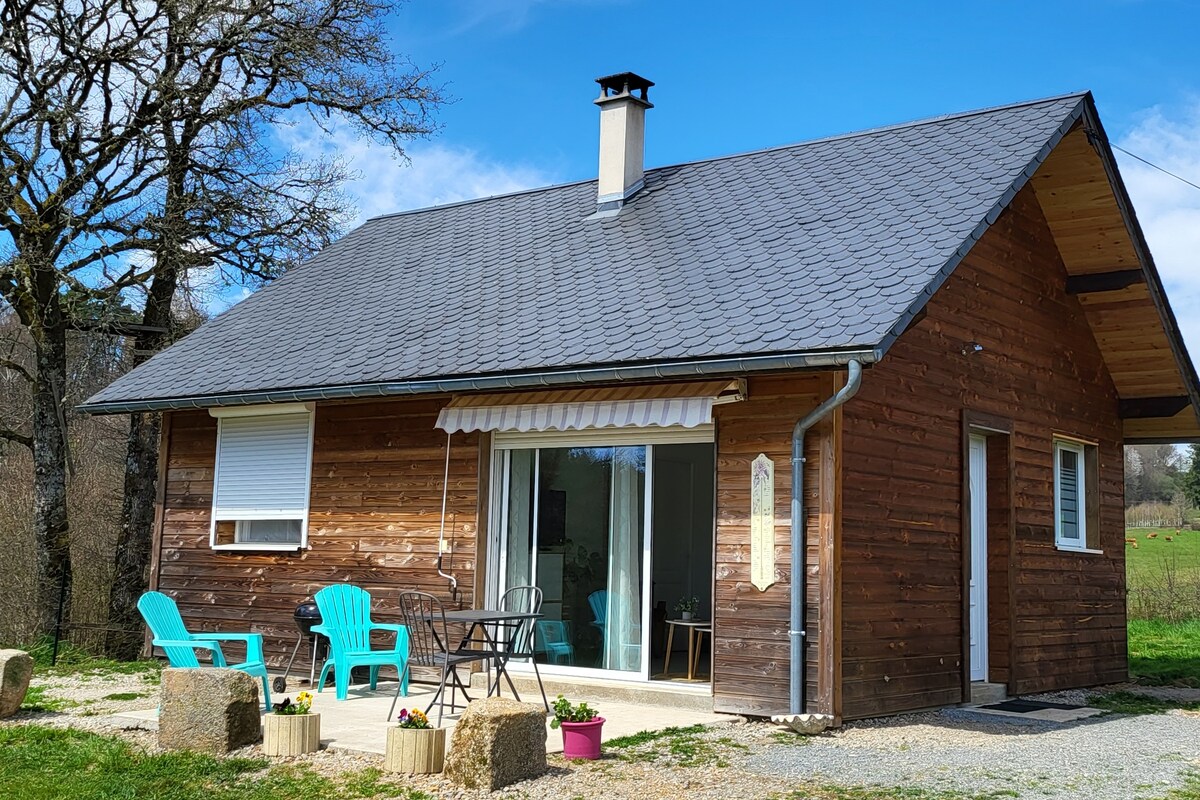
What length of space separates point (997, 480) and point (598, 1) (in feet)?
30.8

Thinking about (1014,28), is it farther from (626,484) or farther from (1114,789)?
(1114,789)

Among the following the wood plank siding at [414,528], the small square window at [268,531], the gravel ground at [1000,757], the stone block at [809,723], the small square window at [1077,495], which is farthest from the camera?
the small square window at [1077,495]

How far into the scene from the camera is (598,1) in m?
16.8

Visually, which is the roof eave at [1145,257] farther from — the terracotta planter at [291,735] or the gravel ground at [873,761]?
the terracotta planter at [291,735]

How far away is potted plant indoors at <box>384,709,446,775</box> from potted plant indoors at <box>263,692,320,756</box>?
0.68 m

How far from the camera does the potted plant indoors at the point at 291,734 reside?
7.13 m

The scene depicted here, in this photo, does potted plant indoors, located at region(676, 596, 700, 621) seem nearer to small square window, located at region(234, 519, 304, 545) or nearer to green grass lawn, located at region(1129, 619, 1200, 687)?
small square window, located at region(234, 519, 304, 545)

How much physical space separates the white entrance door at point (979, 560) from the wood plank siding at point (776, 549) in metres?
2.86

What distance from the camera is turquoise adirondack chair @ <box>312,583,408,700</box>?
9.24 meters

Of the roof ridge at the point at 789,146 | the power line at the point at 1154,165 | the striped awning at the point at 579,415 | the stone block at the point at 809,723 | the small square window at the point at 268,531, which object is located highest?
the roof ridge at the point at 789,146

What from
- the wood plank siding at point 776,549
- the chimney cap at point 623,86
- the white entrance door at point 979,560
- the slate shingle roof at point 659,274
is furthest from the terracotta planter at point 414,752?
the chimney cap at point 623,86

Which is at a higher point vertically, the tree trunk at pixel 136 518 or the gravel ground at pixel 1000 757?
the tree trunk at pixel 136 518

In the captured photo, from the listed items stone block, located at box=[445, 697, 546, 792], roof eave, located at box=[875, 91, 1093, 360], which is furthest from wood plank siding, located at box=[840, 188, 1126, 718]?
stone block, located at box=[445, 697, 546, 792]

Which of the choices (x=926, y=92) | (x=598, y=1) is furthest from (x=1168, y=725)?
(x=926, y=92)
